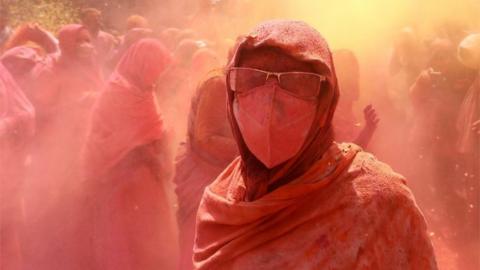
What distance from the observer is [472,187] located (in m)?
6.17

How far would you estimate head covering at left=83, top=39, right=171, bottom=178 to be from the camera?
471 centimetres

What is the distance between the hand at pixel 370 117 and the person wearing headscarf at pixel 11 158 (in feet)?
9.02

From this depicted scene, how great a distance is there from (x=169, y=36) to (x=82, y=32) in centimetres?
356

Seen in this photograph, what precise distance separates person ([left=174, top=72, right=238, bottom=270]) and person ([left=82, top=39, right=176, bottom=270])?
2.43 ft

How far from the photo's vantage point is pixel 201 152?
3873 millimetres

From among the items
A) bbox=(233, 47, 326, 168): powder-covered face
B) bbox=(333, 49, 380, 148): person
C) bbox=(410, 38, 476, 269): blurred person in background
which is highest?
bbox=(233, 47, 326, 168): powder-covered face

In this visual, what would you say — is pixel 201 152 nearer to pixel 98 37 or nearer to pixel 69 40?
pixel 69 40

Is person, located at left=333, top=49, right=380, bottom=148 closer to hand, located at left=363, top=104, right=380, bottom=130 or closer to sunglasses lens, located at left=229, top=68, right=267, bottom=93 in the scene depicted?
hand, located at left=363, top=104, right=380, bottom=130

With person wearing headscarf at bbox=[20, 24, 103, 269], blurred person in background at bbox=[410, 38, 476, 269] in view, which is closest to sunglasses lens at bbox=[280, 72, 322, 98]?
person wearing headscarf at bbox=[20, 24, 103, 269]

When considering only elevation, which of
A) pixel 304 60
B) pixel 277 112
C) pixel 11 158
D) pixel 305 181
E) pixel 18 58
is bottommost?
pixel 11 158

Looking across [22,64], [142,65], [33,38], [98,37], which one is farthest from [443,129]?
[98,37]

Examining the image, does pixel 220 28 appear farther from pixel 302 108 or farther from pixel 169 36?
pixel 302 108

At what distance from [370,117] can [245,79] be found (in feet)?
5.32

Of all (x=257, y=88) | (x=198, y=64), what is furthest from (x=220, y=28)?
(x=257, y=88)
